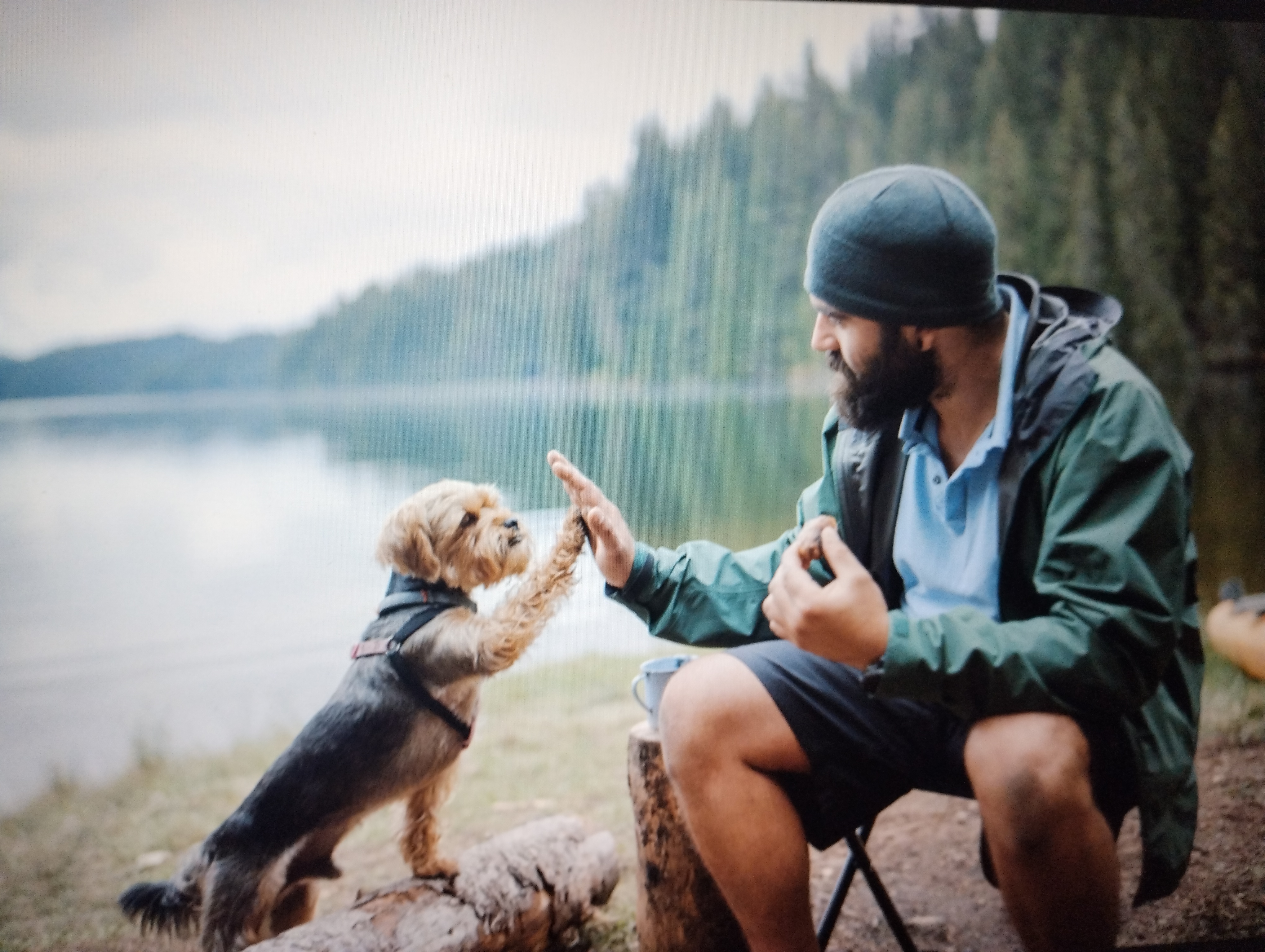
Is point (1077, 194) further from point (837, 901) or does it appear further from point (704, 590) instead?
point (837, 901)

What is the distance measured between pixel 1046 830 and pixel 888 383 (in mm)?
932

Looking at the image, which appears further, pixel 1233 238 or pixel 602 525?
pixel 1233 238

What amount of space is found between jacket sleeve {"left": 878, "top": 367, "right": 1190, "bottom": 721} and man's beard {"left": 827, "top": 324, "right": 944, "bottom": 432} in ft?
1.22

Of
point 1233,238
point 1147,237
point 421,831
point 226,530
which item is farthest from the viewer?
point 1147,237

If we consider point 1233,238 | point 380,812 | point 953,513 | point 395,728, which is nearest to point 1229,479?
point 1233,238

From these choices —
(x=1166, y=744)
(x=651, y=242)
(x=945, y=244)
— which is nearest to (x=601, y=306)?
(x=651, y=242)

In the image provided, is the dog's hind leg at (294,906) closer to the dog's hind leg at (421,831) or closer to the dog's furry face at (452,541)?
the dog's hind leg at (421,831)

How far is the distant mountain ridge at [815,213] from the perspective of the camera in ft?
9.24

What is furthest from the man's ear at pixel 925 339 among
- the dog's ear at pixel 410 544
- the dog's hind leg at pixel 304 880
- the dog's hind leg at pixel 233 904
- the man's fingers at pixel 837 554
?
the dog's hind leg at pixel 233 904

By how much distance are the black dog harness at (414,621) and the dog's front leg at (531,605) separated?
14 centimetres

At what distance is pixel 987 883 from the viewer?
Answer: 2.58m

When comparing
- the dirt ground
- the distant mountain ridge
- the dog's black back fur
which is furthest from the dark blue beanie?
the dirt ground

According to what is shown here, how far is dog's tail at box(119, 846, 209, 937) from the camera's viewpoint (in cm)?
212

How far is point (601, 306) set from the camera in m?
3.08
